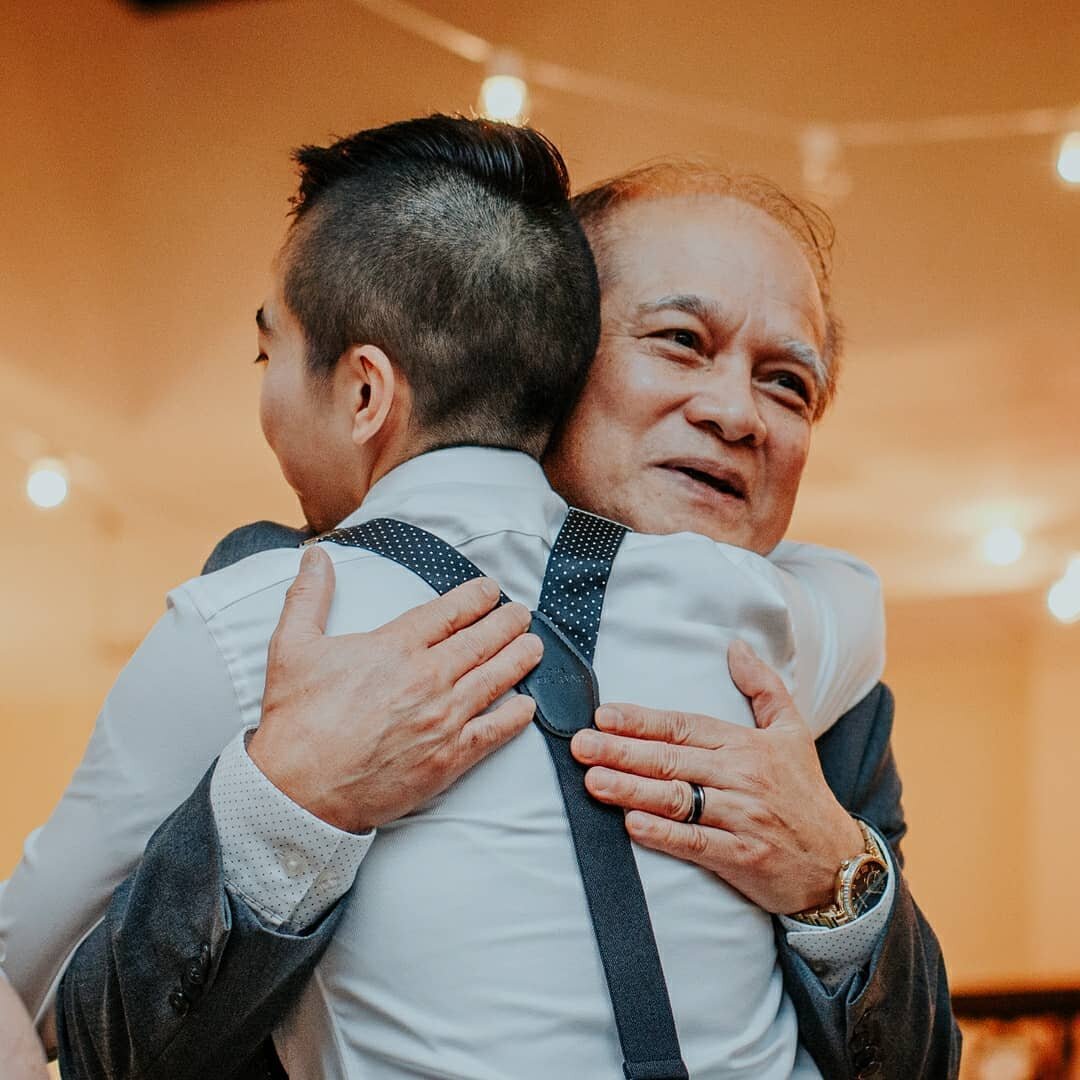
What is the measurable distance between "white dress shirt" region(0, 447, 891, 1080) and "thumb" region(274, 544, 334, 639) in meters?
0.03

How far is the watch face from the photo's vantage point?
126 cm

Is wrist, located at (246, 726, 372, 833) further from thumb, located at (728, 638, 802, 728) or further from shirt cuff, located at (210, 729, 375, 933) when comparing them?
thumb, located at (728, 638, 802, 728)

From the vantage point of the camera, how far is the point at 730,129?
197 inches

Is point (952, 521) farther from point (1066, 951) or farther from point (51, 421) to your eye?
point (51, 421)

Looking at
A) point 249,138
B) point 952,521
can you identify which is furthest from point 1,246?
point 952,521

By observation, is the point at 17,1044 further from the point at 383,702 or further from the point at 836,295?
the point at 836,295

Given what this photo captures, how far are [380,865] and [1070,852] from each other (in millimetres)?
Result: 4781

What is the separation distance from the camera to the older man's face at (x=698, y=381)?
153cm

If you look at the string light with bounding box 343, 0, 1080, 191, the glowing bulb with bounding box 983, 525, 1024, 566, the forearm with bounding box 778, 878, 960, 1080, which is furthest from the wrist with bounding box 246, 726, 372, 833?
the glowing bulb with bounding box 983, 525, 1024, 566

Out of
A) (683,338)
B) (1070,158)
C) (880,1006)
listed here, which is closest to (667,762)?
(880,1006)

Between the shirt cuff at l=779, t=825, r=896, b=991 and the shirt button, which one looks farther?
the shirt cuff at l=779, t=825, r=896, b=991

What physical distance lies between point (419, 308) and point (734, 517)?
466mm

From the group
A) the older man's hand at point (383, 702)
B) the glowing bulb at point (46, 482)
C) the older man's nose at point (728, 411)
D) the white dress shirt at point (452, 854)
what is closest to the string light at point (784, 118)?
the glowing bulb at point (46, 482)

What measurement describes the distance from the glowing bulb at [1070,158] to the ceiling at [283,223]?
0.22 m
